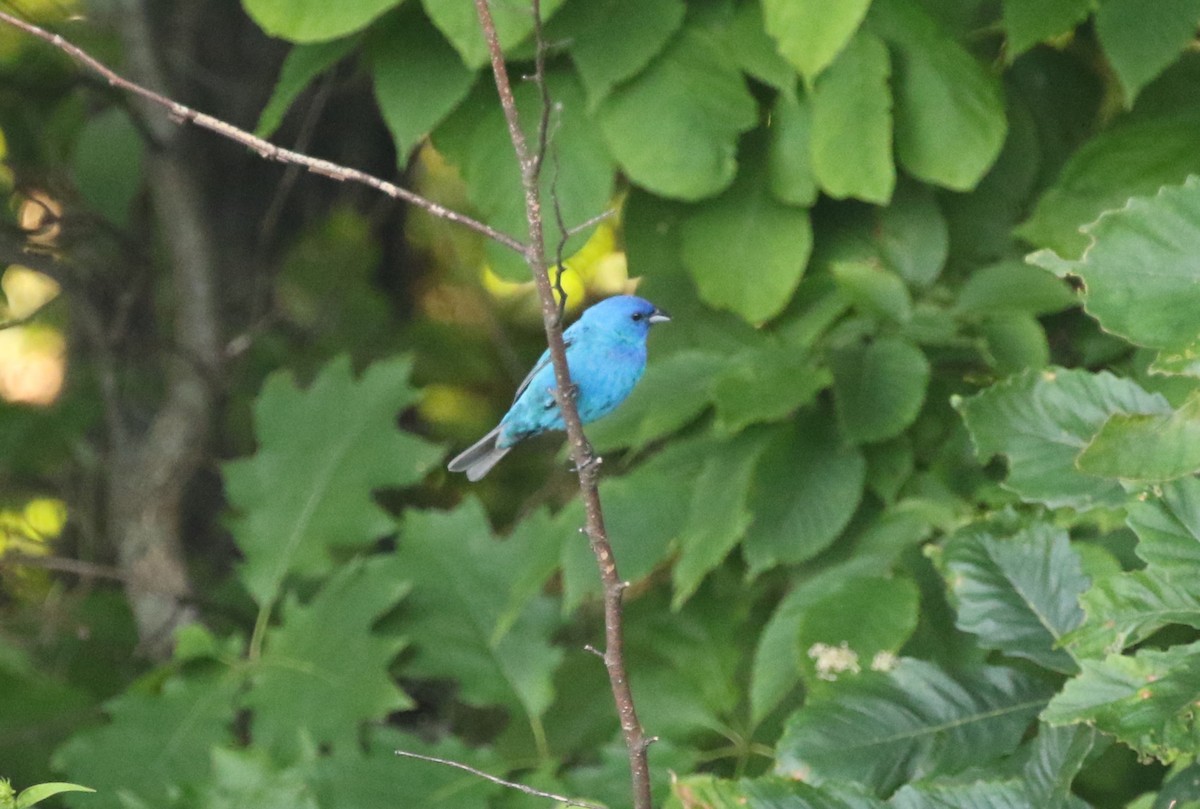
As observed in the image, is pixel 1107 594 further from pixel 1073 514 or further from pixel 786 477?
pixel 786 477

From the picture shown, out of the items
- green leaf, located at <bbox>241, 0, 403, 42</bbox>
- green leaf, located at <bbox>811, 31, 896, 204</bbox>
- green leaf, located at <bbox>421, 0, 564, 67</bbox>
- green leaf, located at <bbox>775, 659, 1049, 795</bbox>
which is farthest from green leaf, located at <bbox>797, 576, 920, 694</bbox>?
green leaf, located at <bbox>241, 0, 403, 42</bbox>

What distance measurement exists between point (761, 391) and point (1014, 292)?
2.21 ft

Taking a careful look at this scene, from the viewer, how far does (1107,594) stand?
69.2 inches

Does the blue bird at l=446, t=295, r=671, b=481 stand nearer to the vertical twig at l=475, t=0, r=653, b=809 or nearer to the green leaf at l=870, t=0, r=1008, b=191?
the green leaf at l=870, t=0, r=1008, b=191

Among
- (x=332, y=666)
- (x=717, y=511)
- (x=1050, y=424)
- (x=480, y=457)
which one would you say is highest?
(x=1050, y=424)

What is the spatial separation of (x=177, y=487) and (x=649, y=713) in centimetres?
187

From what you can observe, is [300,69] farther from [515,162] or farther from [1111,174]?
[1111,174]

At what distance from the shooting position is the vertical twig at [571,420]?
1.49 meters

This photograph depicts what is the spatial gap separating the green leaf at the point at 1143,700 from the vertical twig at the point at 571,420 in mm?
561

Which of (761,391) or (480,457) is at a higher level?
(761,391)

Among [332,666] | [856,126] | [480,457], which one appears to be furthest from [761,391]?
[332,666]

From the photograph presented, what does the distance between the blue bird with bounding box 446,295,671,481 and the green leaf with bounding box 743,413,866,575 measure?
0.36 m

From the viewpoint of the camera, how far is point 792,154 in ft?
10.1

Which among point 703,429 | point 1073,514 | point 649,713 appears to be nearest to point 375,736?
point 649,713
